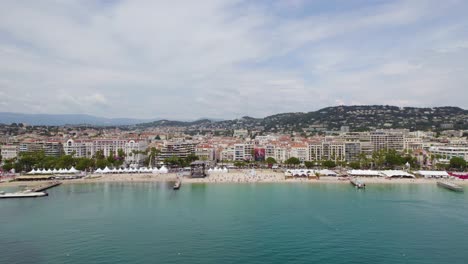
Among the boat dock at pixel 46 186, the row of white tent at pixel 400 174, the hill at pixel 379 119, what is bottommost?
the boat dock at pixel 46 186

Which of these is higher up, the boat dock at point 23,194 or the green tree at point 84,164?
the green tree at point 84,164

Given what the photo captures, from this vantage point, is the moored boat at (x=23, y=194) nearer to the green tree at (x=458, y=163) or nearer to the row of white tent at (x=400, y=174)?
the row of white tent at (x=400, y=174)

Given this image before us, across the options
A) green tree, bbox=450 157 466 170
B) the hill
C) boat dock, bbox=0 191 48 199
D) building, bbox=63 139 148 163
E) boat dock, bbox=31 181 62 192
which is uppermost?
the hill

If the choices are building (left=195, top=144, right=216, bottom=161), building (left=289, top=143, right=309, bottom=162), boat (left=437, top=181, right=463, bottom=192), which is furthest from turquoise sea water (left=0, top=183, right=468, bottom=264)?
building (left=195, top=144, right=216, bottom=161)

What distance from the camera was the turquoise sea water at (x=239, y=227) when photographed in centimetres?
1505

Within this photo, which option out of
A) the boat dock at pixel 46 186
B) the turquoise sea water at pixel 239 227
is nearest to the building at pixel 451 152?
the turquoise sea water at pixel 239 227

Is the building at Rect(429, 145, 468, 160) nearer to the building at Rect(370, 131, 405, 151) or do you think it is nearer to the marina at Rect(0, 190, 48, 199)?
the building at Rect(370, 131, 405, 151)

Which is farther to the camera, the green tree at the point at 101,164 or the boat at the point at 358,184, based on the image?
the green tree at the point at 101,164

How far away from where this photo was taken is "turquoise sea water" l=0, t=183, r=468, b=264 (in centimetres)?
1505

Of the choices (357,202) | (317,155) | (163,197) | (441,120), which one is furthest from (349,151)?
(441,120)

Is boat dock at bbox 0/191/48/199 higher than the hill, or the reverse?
the hill

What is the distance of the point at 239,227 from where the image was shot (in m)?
18.8

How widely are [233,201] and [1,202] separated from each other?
615 inches

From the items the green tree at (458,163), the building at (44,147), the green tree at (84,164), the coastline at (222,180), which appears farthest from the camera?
the building at (44,147)
